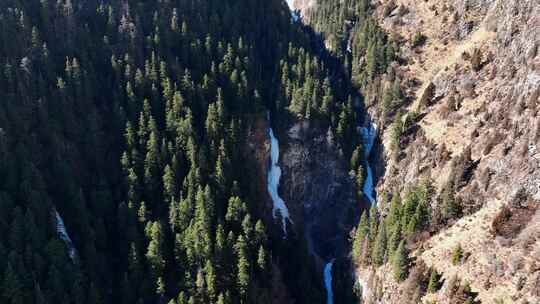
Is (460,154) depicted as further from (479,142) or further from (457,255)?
(457,255)

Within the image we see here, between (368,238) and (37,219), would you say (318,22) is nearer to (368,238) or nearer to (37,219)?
(368,238)

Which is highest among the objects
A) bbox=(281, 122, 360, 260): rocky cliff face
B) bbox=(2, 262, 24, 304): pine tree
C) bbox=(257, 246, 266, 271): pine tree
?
bbox=(281, 122, 360, 260): rocky cliff face

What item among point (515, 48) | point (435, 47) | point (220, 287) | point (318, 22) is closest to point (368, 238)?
point (220, 287)

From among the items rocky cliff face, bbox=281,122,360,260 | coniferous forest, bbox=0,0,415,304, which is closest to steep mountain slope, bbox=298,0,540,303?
coniferous forest, bbox=0,0,415,304

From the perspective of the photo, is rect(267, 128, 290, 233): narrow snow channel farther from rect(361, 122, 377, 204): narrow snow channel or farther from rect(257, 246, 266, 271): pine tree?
rect(361, 122, 377, 204): narrow snow channel

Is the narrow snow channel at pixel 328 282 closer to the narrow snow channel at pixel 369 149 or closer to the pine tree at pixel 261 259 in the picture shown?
the narrow snow channel at pixel 369 149

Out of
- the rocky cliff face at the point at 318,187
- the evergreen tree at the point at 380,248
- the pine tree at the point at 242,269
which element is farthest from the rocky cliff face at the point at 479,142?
the pine tree at the point at 242,269

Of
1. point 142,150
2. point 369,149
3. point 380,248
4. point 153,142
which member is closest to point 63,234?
point 142,150
